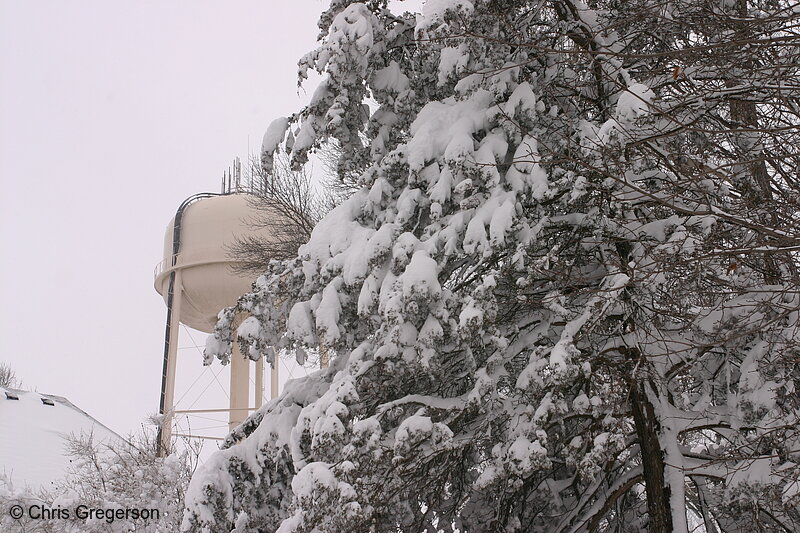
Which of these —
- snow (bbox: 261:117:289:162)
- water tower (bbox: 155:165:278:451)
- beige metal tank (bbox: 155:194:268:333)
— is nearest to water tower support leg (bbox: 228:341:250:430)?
water tower (bbox: 155:165:278:451)

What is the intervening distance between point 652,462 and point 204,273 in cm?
1550

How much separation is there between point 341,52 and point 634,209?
9.18 feet

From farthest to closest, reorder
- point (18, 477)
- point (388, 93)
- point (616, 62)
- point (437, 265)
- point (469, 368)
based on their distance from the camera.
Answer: point (18, 477), point (388, 93), point (616, 62), point (469, 368), point (437, 265)

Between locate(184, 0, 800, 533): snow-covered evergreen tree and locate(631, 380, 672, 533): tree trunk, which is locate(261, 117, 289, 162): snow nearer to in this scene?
locate(184, 0, 800, 533): snow-covered evergreen tree

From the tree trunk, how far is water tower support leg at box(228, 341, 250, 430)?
15641 millimetres

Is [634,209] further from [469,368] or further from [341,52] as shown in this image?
[341,52]

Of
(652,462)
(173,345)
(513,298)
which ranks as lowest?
(652,462)

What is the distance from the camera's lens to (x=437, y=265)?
239 inches

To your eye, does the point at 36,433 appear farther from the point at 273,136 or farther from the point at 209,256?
the point at 273,136

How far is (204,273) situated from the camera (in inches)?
801

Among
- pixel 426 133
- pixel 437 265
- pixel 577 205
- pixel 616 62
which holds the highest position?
pixel 616 62

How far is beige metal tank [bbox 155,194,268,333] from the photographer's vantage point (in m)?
20.0

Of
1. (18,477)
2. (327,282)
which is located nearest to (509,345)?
(327,282)

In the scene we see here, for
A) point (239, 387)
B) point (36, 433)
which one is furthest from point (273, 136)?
point (36, 433)
